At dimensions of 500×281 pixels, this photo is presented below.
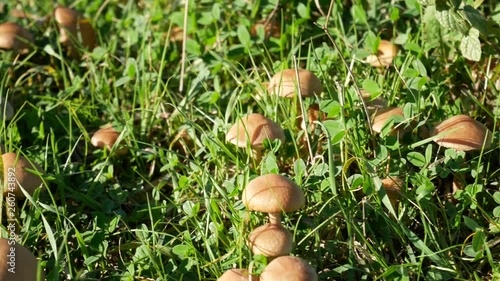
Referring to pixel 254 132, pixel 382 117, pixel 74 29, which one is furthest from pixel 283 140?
pixel 74 29

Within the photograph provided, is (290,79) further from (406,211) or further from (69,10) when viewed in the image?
(69,10)

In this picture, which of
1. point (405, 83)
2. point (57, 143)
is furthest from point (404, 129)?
point (57, 143)

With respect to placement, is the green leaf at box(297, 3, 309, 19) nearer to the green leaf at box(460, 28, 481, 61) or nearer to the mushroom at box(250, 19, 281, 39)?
the mushroom at box(250, 19, 281, 39)

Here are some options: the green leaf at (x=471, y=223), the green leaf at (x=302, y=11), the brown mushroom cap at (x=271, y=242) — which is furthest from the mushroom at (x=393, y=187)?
the green leaf at (x=302, y=11)

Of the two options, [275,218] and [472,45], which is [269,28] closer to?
[472,45]

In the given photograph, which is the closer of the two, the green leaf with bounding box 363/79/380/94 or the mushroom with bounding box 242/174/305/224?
the mushroom with bounding box 242/174/305/224

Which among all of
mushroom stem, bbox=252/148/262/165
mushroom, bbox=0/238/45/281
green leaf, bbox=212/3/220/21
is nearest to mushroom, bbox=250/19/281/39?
green leaf, bbox=212/3/220/21

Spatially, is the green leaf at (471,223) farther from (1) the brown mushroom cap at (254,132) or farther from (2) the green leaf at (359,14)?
(2) the green leaf at (359,14)
